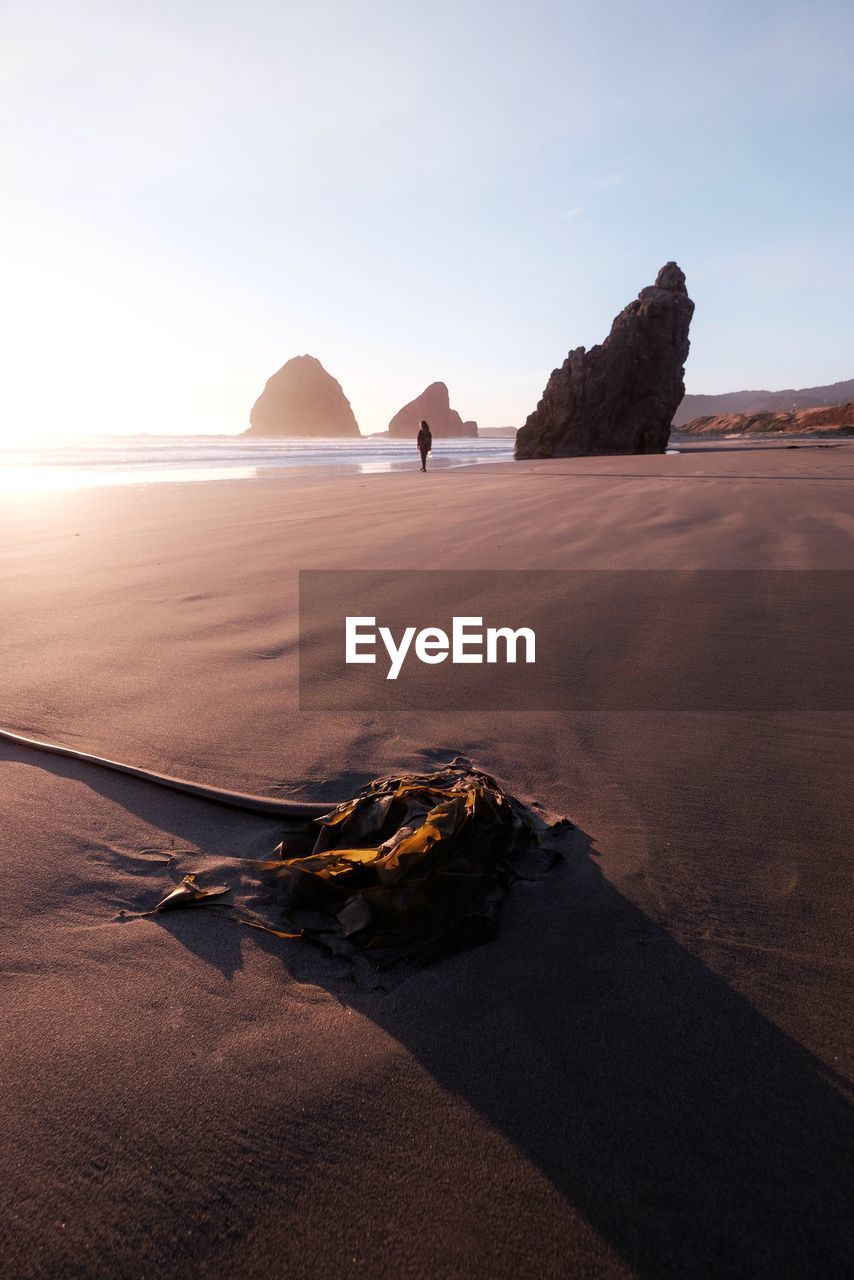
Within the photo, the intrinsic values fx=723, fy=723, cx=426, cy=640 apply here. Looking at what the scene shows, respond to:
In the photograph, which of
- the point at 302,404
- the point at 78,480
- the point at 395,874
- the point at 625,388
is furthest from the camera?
the point at 302,404

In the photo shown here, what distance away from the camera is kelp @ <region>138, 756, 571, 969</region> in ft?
5.40

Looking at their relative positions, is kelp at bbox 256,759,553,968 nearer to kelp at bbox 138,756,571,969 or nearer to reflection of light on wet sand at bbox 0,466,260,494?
kelp at bbox 138,756,571,969

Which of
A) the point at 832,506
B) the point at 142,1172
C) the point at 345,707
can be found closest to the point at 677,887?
the point at 142,1172

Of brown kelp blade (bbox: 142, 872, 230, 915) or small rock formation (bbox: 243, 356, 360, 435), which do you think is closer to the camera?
brown kelp blade (bbox: 142, 872, 230, 915)

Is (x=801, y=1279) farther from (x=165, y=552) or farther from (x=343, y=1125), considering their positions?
(x=165, y=552)

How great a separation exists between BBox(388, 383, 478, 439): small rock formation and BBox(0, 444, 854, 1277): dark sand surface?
163 m

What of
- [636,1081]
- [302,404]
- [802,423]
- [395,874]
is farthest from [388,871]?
[302,404]

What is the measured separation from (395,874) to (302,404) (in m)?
179

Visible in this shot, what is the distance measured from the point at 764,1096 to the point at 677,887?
58cm

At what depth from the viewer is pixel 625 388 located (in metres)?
33.5

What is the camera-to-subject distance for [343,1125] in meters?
1.19

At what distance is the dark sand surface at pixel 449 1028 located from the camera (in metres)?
1.04

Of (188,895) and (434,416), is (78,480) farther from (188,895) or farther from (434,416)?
(434,416)

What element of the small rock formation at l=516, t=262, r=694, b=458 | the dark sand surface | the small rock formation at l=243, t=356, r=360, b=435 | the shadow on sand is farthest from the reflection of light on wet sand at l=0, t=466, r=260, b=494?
the small rock formation at l=243, t=356, r=360, b=435
